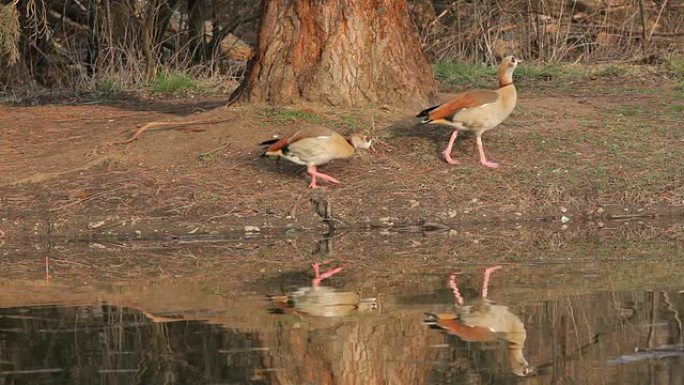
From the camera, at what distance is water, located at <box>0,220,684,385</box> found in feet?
21.3

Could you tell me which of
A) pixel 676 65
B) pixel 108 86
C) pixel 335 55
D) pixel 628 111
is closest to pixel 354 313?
pixel 335 55

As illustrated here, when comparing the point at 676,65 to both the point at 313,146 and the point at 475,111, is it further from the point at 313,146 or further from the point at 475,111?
the point at 313,146

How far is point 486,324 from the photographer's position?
736cm

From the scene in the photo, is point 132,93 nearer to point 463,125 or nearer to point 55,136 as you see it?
point 55,136

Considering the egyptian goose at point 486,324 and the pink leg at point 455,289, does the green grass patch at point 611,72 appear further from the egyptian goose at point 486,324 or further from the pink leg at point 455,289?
the egyptian goose at point 486,324

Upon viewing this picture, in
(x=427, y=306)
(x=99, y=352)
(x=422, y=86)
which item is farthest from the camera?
(x=422, y=86)

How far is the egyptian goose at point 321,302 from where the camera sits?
7.88m

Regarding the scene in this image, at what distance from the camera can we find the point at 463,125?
12.3m

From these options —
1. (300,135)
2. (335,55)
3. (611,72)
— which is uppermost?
(335,55)

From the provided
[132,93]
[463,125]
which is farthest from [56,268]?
[132,93]

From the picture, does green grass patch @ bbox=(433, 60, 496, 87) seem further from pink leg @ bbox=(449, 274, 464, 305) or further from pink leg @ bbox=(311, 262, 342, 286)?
pink leg @ bbox=(449, 274, 464, 305)

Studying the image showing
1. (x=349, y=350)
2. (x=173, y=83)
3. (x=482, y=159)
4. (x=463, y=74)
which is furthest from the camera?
(x=173, y=83)

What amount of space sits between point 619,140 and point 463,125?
2109 millimetres

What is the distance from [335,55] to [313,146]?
200 cm
